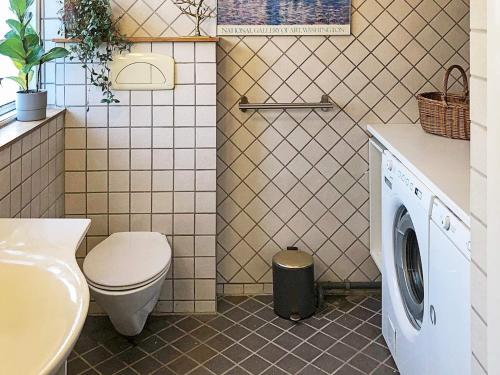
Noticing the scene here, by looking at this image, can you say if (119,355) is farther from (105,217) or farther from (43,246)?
(43,246)

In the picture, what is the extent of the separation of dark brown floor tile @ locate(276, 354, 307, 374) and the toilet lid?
645 mm

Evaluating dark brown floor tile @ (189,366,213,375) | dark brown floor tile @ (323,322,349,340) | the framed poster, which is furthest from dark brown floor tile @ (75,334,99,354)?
the framed poster

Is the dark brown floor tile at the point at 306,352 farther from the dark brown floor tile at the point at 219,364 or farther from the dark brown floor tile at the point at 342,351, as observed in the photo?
the dark brown floor tile at the point at 219,364

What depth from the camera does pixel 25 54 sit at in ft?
7.79

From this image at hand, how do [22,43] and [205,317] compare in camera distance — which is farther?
[205,317]

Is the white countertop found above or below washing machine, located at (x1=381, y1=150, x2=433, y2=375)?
above

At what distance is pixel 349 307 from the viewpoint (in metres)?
2.90

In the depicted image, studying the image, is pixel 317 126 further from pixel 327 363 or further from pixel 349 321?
pixel 327 363

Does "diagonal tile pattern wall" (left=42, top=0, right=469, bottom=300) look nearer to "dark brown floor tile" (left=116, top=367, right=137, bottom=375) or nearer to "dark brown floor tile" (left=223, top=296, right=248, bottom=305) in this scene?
"dark brown floor tile" (left=223, top=296, right=248, bottom=305)

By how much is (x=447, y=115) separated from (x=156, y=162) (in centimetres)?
136

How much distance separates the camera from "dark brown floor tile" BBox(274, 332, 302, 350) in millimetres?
2545

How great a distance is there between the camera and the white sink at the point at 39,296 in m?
0.97

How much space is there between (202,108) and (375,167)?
90cm

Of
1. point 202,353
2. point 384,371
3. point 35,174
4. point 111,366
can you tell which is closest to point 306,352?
point 384,371
